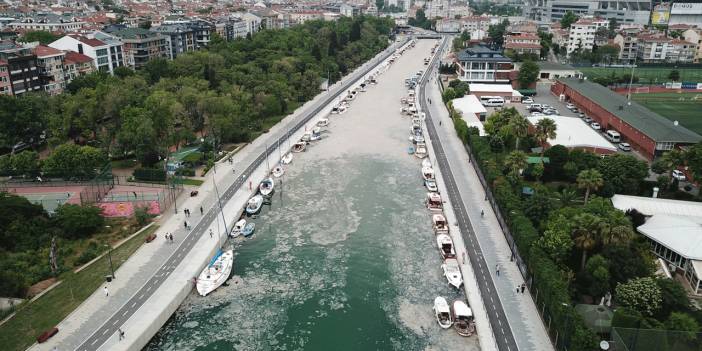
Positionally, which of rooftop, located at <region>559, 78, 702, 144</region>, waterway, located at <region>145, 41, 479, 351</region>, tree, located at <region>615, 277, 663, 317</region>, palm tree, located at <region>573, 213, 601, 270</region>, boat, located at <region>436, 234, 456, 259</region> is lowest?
waterway, located at <region>145, 41, 479, 351</region>

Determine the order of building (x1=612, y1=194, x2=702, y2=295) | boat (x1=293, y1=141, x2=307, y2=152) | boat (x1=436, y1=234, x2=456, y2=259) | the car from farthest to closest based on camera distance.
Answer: boat (x1=293, y1=141, x2=307, y2=152) < the car < boat (x1=436, y1=234, x2=456, y2=259) < building (x1=612, y1=194, x2=702, y2=295)

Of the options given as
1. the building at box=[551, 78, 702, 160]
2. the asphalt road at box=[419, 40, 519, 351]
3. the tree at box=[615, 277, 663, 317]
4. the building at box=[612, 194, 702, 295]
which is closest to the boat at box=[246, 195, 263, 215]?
the asphalt road at box=[419, 40, 519, 351]

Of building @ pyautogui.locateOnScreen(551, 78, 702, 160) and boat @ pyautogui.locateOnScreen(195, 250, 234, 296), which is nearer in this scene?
boat @ pyautogui.locateOnScreen(195, 250, 234, 296)

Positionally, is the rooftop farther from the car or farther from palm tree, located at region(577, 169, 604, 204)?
palm tree, located at region(577, 169, 604, 204)

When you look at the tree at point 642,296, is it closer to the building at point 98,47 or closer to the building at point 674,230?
the building at point 674,230

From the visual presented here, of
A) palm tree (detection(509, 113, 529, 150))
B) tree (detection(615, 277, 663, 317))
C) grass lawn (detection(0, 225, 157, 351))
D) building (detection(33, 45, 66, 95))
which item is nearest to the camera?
tree (detection(615, 277, 663, 317))

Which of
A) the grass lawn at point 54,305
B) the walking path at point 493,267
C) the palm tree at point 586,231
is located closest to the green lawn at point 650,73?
the walking path at point 493,267

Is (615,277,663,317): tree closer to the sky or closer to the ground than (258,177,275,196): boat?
A: closer to the sky

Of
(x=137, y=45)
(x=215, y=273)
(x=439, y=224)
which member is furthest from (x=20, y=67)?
(x=439, y=224)
